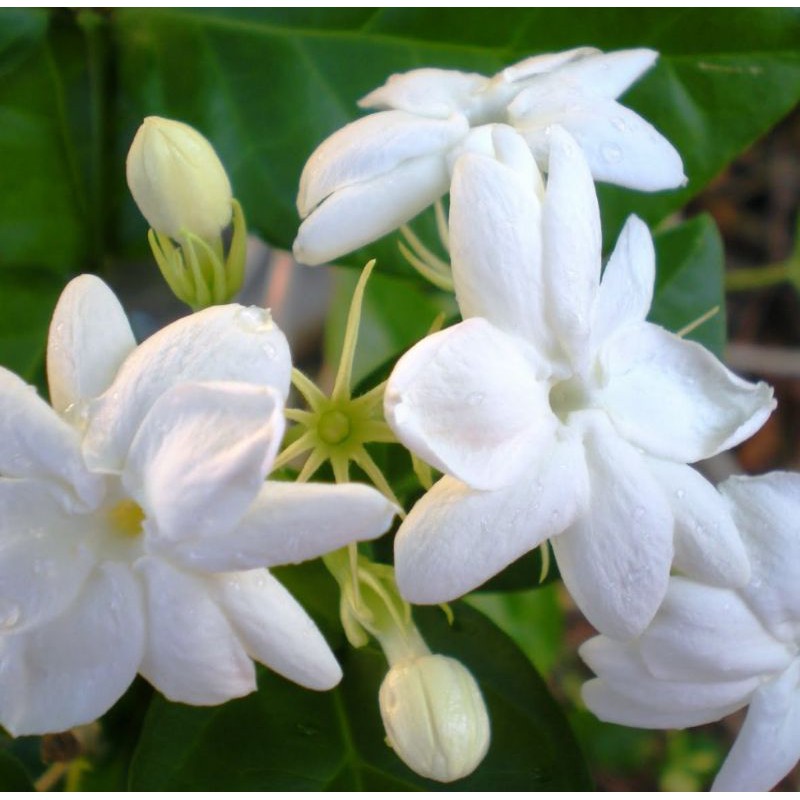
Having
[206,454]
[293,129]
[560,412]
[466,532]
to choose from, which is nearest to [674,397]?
[560,412]

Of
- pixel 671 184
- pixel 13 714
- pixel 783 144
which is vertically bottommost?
pixel 783 144

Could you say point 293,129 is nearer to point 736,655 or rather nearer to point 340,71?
point 340,71

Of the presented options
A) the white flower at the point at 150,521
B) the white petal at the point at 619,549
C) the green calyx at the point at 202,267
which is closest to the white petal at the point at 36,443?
the white flower at the point at 150,521

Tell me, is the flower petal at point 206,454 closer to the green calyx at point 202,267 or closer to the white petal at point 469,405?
the white petal at point 469,405

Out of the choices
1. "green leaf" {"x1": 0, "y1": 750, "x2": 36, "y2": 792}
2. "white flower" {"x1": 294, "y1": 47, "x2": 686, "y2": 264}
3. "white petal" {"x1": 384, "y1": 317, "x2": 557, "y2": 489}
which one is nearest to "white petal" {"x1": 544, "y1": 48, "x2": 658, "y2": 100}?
"white flower" {"x1": 294, "y1": 47, "x2": 686, "y2": 264}

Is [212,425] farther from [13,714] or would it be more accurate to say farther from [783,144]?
[783,144]

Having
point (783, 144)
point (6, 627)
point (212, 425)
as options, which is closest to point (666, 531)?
point (212, 425)
